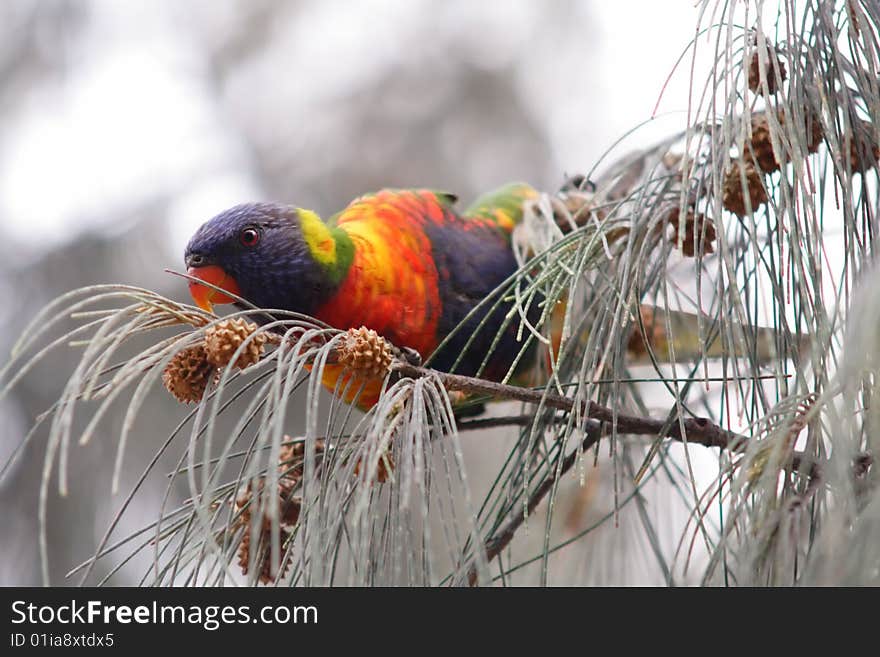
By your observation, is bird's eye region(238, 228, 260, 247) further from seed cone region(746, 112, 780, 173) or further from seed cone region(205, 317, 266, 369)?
seed cone region(746, 112, 780, 173)

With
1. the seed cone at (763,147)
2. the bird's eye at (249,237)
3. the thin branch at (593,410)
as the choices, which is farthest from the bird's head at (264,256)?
the seed cone at (763,147)

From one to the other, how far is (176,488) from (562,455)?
1623mm

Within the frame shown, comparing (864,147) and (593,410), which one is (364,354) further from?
(864,147)

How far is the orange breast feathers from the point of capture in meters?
1.20

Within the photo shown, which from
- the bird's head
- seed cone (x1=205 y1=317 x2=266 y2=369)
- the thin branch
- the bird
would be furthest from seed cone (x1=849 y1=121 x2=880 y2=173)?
the bird's head

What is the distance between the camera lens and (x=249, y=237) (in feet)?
3.79

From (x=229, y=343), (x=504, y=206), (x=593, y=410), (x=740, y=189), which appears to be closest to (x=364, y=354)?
(x=229, y=343)

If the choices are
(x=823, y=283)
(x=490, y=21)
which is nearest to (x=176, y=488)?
(x=823, y=283)

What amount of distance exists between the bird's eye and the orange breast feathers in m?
0.13

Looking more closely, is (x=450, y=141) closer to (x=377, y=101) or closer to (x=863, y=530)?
(x=377, y=101)

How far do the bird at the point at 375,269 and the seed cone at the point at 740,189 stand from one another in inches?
11.8
